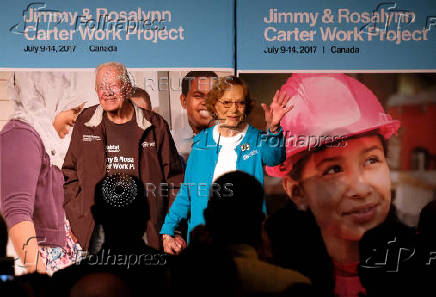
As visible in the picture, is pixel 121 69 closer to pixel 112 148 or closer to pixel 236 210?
pixel 112 148

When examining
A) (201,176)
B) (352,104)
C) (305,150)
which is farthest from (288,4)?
(201,176)

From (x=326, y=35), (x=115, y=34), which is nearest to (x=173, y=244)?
(x=115, y=34)

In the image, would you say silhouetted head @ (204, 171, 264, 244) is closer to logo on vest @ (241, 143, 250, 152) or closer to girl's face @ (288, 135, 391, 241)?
logo on vest @ (241, 143, 250, 152)

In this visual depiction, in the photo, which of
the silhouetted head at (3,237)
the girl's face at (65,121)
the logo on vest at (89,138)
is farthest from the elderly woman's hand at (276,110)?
the silhouetted head at (3,237)

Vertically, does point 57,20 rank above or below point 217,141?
above

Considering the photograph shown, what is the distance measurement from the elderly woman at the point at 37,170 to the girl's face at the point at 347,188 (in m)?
1.78

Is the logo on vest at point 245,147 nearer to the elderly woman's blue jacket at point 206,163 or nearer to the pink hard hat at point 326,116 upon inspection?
the elderly woman's blue jacket at point 206,163

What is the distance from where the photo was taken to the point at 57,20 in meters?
3.49

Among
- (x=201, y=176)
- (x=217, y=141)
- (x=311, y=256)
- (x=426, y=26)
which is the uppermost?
(x=426, y=26)

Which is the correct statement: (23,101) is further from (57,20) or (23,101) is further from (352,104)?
(352,104)

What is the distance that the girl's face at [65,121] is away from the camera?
11.2 feet

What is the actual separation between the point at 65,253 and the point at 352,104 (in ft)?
7.89

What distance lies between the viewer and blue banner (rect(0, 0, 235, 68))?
137 inches

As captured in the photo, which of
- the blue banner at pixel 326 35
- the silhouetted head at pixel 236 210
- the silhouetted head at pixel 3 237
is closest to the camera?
the silhouetted head at pixel 236 210
